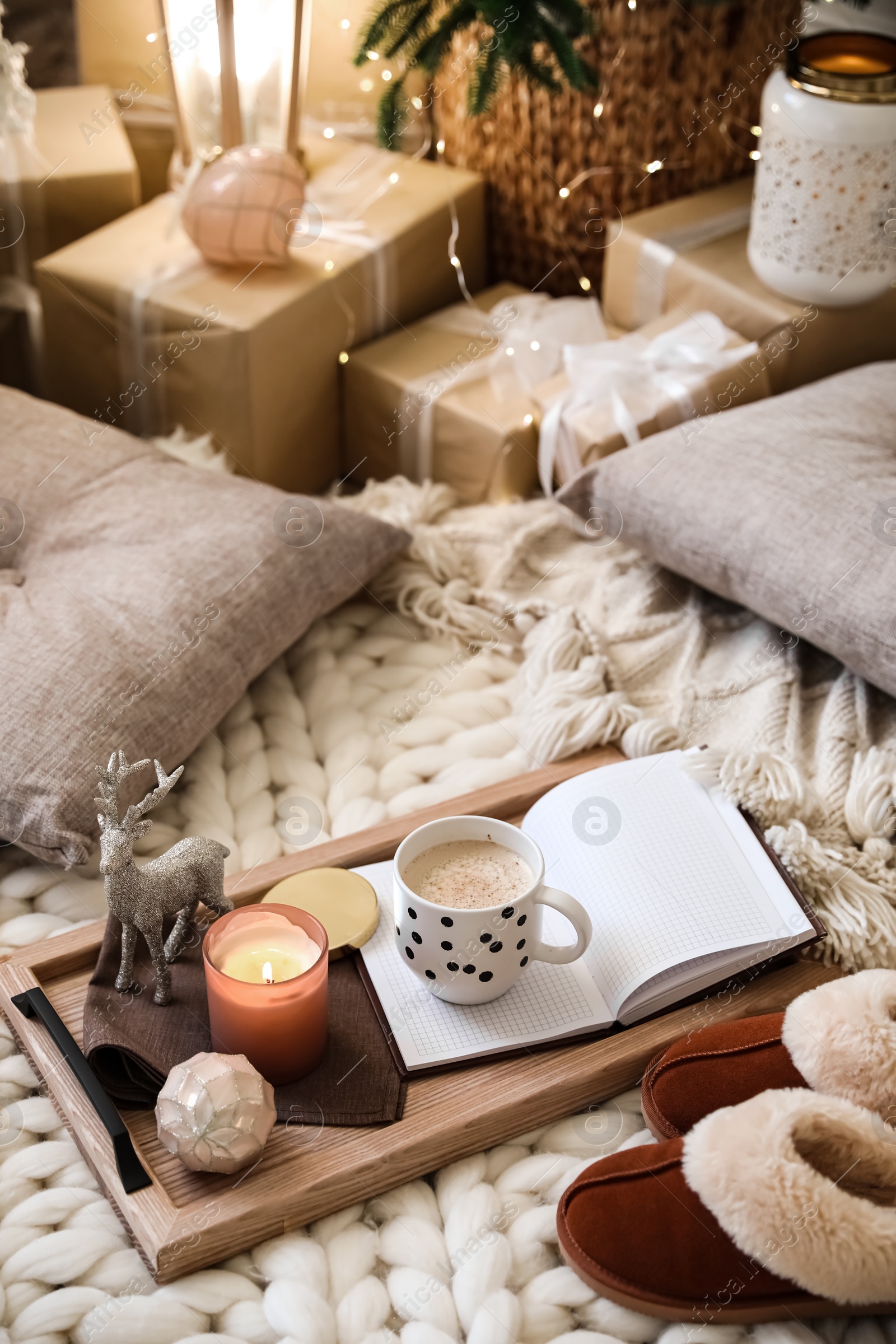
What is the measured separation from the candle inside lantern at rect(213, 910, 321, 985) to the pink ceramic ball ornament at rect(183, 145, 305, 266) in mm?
827

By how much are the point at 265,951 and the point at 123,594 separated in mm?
379

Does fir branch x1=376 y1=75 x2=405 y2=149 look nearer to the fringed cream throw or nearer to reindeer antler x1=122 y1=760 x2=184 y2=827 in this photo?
the fringed cream throw

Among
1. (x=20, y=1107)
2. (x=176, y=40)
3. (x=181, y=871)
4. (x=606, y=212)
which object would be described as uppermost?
(x=176, y=40)

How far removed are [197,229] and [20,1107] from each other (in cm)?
91

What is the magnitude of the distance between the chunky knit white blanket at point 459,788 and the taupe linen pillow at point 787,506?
0.04 m

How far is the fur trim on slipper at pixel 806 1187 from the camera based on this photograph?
603mm

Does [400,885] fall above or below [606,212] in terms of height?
below

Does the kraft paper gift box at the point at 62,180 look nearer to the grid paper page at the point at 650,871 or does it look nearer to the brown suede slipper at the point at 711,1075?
the grid paper page at the point at 650,871

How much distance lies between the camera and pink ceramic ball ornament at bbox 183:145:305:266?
125cm

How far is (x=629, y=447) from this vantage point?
1.14 metres

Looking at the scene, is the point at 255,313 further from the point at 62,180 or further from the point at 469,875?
the point at 469,875

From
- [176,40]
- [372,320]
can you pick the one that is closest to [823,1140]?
[372,320]

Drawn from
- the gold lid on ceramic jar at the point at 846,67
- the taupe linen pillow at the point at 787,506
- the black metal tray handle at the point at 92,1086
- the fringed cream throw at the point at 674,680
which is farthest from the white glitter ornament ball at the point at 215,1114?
the gold lid on ceramic jar at the point at 846,67

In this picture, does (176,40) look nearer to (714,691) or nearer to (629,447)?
(629,447)
